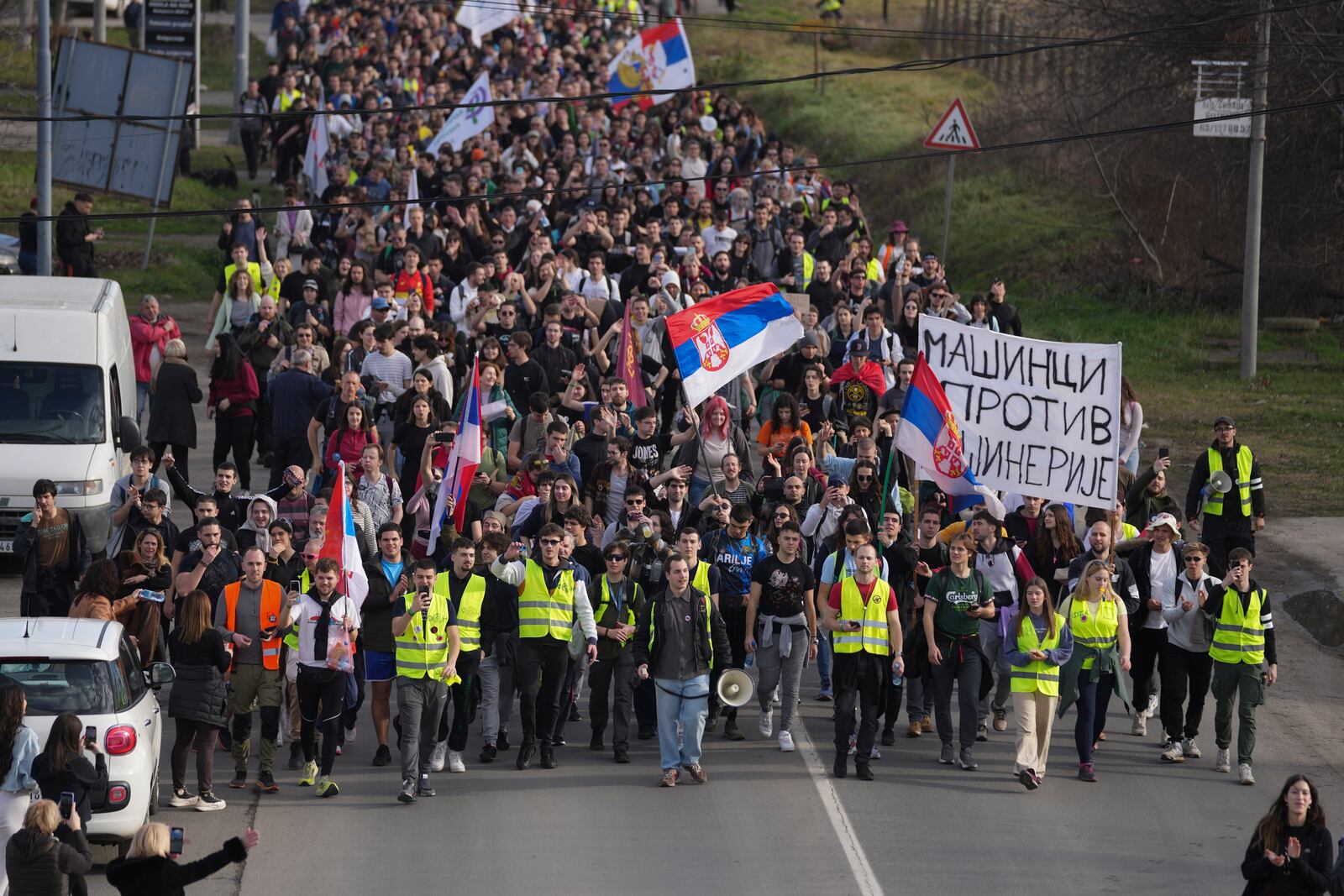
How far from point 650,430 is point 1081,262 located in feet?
62.4

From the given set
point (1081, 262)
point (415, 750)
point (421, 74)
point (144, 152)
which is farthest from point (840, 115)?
point (415, 750)

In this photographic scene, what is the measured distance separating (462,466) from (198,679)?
394 cm

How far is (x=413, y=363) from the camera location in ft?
61.4

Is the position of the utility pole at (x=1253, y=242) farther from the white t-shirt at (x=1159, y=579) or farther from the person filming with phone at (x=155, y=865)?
the person filming with phone at (x=155, y=865)

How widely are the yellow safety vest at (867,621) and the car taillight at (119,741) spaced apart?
4.84 m

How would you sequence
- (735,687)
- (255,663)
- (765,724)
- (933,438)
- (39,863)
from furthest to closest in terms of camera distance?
1. (933,438)
2. (765,724)
3. (735,687)
4. (255,663)
5. (39,863)

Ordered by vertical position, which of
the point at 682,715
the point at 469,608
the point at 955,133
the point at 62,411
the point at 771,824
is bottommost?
the point at 771,824

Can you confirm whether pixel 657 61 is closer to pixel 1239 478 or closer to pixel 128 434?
pixel 128 434

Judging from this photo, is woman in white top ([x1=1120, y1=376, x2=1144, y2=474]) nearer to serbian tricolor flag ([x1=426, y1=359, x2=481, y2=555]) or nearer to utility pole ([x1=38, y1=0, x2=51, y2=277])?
serbian tricolor flag ([x1=426, y1=359, x2=481, y2=555])

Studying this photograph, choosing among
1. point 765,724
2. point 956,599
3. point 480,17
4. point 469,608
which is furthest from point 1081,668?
point 480,17

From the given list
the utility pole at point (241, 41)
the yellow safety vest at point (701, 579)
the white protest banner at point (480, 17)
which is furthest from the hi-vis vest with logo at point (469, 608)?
the utility pole at point (241, 41)

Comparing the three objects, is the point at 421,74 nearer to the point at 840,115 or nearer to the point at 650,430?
the point at 840,115

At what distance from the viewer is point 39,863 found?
9297mm

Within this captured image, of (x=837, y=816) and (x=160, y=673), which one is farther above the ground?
(x=160, y=673)
